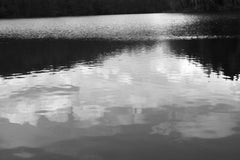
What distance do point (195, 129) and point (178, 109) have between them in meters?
3.68

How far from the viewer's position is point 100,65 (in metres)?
39.4

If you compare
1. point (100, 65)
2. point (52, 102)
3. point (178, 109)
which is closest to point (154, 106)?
point (178, 109)

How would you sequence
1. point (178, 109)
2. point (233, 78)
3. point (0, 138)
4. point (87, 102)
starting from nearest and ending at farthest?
1. point (0, 138)
2. point (178, 109)
3. point (87, 102)
4. point (233, 78)

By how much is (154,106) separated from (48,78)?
14124 millimetres

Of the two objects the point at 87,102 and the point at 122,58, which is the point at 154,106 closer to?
the point at 87,102

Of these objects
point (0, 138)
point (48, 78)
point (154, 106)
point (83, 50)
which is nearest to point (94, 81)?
point (48, 78)

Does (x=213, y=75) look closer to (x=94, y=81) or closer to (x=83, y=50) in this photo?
(x=94, y=81)

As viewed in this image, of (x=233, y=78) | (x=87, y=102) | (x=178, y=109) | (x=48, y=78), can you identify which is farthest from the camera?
(x=48, y=78)

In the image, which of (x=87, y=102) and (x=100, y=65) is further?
(x=100, y=65)

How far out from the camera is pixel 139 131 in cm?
1766

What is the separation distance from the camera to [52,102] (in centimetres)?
2395

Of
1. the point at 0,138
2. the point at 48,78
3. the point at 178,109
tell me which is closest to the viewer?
the point at 0,138

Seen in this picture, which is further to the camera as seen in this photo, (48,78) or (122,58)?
(122,58)

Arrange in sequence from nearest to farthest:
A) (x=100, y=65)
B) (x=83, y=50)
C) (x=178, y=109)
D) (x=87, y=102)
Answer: (x=178, y=109), (x=87, y=102), (x=100, y=65), (x=83, y=50)
